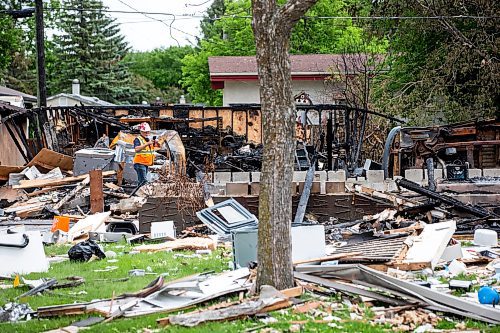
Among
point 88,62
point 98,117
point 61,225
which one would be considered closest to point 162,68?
point 88,62

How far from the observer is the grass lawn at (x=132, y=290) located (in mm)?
6012

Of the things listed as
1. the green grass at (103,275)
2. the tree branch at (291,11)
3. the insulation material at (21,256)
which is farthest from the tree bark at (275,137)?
the insulation material at (21,256)

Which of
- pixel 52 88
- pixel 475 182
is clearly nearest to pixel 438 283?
pixel 475 182

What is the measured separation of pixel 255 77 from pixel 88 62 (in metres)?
27.9

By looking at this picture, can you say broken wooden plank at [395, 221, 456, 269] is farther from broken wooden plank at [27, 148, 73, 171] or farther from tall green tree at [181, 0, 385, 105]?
tall green tree at [181, 0, 385, 105]

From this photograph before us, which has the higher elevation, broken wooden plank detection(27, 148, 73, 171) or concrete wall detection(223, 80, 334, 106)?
concrete wall detection(223, 80, 334, 106)

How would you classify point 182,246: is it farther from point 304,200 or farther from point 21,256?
point 304,200

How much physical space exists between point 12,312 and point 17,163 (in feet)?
71.9

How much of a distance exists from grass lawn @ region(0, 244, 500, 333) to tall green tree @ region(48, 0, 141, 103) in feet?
155

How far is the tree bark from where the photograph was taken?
663 centimetres

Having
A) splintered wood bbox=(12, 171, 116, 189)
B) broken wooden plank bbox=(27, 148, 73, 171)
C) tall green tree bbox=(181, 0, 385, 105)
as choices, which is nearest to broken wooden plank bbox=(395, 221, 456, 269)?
splintered wood bbox=(12, 171, 116, 189)

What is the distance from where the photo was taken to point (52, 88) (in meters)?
57.0

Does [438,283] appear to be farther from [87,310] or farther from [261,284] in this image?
[87,310]

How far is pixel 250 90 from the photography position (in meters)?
34.5
